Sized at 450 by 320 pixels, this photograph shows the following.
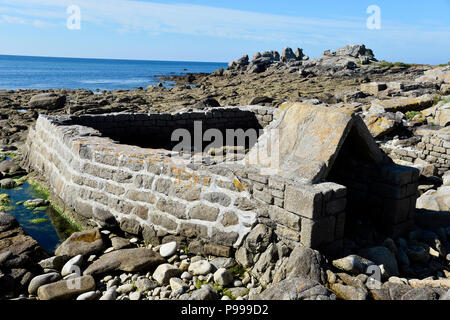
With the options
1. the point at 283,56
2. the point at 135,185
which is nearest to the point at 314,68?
the point at 283,56

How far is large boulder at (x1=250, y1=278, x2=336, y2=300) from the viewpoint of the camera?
3576 mm

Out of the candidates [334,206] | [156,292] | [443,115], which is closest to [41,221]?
[156,292]

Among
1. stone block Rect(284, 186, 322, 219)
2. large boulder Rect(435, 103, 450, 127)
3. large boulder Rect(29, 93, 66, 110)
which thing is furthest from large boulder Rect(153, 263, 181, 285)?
large boulder Rect(29, 93, 66, 110)

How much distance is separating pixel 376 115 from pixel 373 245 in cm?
705

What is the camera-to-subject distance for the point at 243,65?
211 feet

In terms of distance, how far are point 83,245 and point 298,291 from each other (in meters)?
3.17

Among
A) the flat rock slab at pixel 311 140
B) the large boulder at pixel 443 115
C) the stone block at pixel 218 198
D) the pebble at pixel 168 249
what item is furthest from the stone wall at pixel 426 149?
the pebble at pixel 168 249

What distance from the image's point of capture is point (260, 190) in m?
4.71

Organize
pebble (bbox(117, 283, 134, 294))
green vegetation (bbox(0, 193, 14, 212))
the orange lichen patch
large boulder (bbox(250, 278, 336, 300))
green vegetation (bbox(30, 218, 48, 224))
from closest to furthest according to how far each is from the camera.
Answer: large boulder (bbox(250, 278, 336, 300)), pebble (bbox(117, 283, 134, 294)), the orange lichen patch, green vegetation (bbox(30, 218, 48, 224)), green vegetation (bbox(0, 193, 14, 212))

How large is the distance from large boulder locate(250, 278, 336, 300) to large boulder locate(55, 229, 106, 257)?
2588mm

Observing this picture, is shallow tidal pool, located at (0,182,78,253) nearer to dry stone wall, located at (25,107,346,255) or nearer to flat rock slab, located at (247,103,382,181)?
dry stone wall, located at (25,107,346,255)

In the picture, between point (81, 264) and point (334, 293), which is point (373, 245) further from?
point (81, 264)

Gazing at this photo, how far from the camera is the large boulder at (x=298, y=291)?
11.7 feet

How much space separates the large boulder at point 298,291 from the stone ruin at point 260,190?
0.61m
